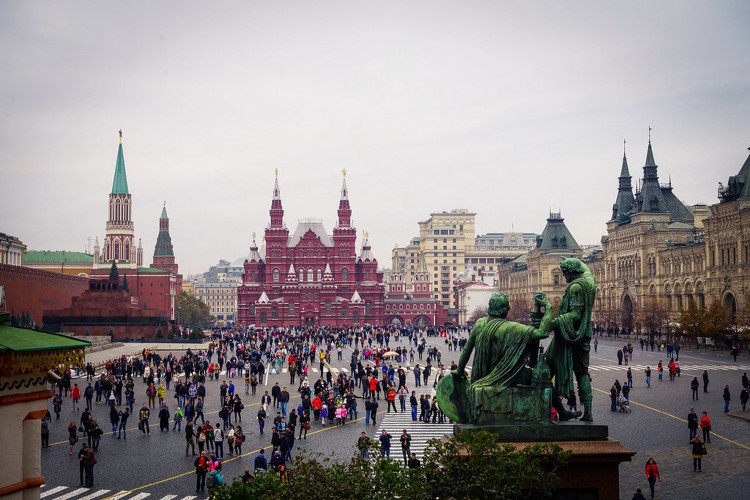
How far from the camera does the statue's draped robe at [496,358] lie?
12.6m

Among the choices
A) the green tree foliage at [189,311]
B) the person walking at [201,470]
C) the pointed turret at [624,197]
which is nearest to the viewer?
the person walking at [201,470]

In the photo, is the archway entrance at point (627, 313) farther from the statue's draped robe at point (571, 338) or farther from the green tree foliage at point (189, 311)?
the statue's draped robe at point (571, 338)

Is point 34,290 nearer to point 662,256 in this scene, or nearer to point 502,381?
point 662,256

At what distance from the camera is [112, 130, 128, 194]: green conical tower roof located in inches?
5340

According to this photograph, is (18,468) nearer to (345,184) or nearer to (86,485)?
(86,485)

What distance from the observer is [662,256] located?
88.4m

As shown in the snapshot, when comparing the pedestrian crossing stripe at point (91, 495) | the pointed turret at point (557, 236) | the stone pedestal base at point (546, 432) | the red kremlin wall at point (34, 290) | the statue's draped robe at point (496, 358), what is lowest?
the pedestrian crossing stripe at point (91, 495)

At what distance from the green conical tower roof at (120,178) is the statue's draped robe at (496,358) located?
425ft

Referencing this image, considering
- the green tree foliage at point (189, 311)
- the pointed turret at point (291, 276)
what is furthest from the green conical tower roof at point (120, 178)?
the pointed turret at point (291, 276)

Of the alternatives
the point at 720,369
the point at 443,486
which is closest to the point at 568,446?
the point at 443,486

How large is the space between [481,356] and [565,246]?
111m

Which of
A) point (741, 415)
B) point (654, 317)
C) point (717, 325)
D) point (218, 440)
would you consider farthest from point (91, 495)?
point (654, 317)

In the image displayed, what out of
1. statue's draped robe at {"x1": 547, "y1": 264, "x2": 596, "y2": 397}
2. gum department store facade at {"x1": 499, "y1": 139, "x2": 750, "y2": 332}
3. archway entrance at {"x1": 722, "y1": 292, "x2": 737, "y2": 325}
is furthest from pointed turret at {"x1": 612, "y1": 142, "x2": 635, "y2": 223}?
statue's draped robe at {"x1": 547, "y1": 264, "x2": 596, "y2": 397}

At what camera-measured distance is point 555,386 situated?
12.9m
